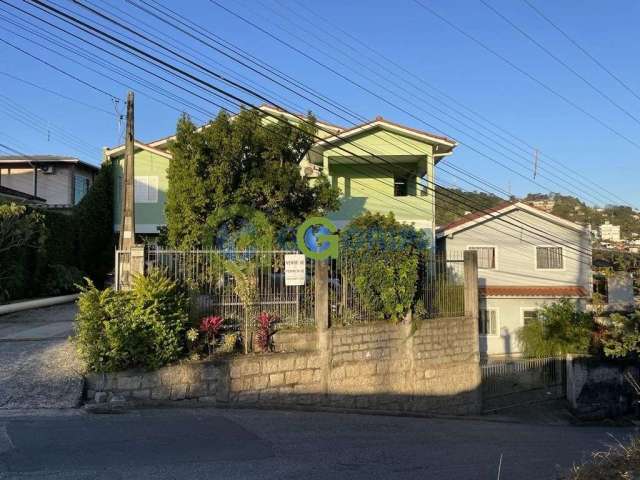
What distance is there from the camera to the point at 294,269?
11.1 m

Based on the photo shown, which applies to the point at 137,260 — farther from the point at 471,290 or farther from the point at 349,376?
the point at 471,290

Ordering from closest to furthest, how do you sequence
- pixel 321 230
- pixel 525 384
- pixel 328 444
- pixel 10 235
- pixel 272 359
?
pixel 328 444
pixel 272 359
pixel 321 230
pixel 10 235
pixel 525 384

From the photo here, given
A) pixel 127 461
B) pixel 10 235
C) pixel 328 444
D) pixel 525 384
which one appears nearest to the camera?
pixel 127 461

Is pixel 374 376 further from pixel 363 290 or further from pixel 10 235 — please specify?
pixel 10 235

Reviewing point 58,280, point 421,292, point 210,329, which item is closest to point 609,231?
point 421,292

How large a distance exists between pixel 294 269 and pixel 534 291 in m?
15.8

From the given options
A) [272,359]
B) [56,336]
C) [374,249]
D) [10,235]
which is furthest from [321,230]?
[10,235]

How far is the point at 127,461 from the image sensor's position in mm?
5895

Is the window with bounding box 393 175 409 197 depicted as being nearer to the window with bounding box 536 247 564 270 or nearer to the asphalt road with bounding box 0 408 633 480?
the window with bounding box 536 247 564 270

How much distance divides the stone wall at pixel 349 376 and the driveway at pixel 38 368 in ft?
1.46

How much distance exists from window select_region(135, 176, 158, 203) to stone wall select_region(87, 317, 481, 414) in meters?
16.9

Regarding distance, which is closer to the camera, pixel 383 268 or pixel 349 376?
pixel 349 376

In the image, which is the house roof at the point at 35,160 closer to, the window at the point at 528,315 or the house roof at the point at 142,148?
the house roof at the point at 142,148

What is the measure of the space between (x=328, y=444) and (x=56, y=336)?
6660 millimetres
